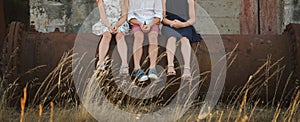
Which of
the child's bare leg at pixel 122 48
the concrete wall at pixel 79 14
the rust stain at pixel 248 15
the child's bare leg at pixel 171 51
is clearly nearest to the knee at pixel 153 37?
the child's bare leg at pixel 171 51

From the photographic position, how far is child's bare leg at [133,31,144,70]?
5.41 metres

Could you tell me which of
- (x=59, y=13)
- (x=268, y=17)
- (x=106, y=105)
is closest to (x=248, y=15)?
(x=268, y=17)

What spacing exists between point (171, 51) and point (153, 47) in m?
0.17

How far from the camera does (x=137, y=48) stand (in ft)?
17.9

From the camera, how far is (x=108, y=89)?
5.48 meters

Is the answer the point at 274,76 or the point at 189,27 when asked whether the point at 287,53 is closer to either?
the point at 274,76

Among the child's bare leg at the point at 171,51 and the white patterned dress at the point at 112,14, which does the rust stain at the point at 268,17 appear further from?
the child's bare leg at the point at 171,51

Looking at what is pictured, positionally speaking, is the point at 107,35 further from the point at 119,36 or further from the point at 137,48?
the point at 137,48

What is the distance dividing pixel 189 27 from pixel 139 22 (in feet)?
1.69

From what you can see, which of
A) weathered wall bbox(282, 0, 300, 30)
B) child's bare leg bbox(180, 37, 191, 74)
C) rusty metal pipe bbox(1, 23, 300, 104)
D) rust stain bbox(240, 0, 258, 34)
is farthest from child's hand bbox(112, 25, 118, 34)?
rust stain bbox(240, 0, 258, 34)

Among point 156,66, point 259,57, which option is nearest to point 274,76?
point 259,57

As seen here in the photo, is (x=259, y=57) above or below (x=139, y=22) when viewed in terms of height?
below

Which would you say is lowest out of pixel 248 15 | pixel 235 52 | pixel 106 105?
pixel 106 105

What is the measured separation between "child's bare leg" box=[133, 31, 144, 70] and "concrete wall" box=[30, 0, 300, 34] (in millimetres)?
3427
